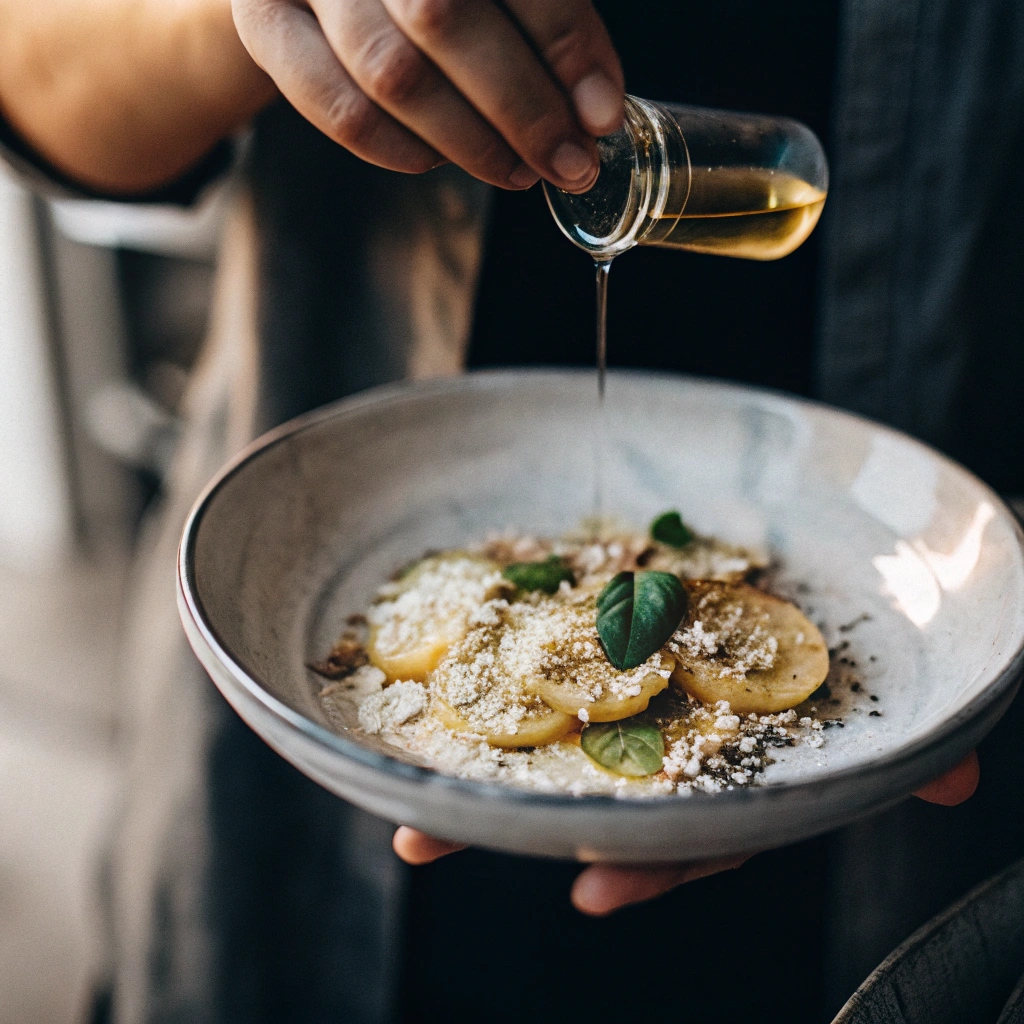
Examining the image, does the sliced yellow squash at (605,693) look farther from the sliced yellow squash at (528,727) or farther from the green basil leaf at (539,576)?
the green basil leaf at (539,576)

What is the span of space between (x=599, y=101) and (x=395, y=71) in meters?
0.14

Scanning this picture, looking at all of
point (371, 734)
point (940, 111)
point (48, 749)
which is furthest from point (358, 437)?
point (48, 749)

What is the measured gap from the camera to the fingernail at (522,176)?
0.65 metres

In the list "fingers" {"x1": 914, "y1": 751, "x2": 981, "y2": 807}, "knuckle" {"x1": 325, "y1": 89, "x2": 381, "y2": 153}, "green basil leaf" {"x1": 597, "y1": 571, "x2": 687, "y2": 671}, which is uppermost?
"knuckle" {"x1": 325, "y1": 89, "x2": 381, "y2": 153}

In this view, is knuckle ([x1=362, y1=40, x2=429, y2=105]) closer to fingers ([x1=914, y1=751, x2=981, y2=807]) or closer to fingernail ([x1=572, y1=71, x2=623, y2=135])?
fingernail ([x1=572, y1=71, x2=623, y2=135])

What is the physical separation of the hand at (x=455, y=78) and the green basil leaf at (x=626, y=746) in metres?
0.43

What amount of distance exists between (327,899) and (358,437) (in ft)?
2.42

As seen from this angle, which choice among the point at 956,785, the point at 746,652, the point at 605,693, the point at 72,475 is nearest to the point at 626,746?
the point at 605,693

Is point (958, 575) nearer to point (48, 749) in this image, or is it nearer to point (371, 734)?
point (371, 734)

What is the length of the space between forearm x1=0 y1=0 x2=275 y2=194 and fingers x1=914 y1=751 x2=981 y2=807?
1.04 metres

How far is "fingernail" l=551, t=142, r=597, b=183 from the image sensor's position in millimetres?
617

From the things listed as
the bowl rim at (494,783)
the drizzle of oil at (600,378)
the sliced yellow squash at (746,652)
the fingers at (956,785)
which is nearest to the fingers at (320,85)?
the drizzle of oil at (600,378)

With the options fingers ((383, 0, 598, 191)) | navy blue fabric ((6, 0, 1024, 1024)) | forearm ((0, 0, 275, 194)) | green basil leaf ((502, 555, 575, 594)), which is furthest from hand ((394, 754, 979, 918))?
forearm ((0, 0, 275, 194))

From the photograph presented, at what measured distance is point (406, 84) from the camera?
0.59 m
